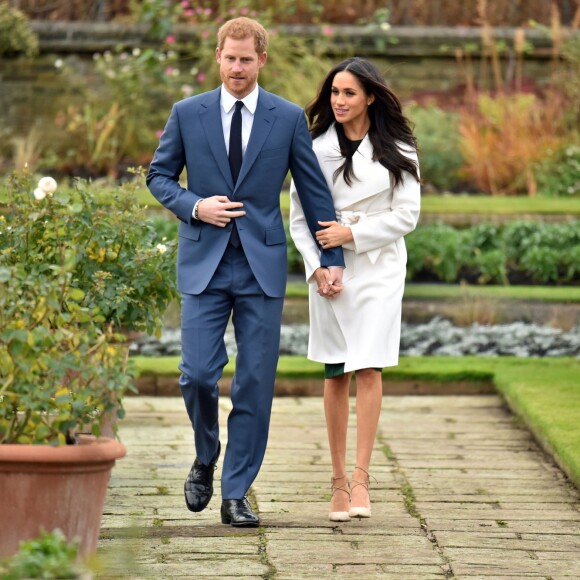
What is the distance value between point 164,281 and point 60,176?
413 inches

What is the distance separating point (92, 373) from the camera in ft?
12.8

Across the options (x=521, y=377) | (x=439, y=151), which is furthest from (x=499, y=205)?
(x=521, y=377)

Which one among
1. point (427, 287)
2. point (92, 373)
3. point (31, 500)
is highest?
point (92, 373)

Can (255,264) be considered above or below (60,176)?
above

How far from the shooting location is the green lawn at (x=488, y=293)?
35.4 feet

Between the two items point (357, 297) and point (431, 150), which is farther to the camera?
point (431, 150)

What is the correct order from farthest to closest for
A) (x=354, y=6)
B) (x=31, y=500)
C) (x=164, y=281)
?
(x=354, y=6), (x=164, y=281), (x=31, y=500)

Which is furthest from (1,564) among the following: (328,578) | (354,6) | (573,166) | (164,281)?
(354,6)

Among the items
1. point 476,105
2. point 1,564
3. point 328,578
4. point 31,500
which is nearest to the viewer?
point 1,564

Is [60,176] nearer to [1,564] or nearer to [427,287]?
[427,287]

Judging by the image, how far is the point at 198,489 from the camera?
5137 mm

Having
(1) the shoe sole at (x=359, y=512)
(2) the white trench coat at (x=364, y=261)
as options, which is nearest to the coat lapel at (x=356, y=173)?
(2) the white trench coat at (x=364, y=261)

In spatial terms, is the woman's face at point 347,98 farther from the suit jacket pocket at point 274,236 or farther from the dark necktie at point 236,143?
the suit jacket pocket at point 274,236

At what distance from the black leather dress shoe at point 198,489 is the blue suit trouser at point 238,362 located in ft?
0.14
